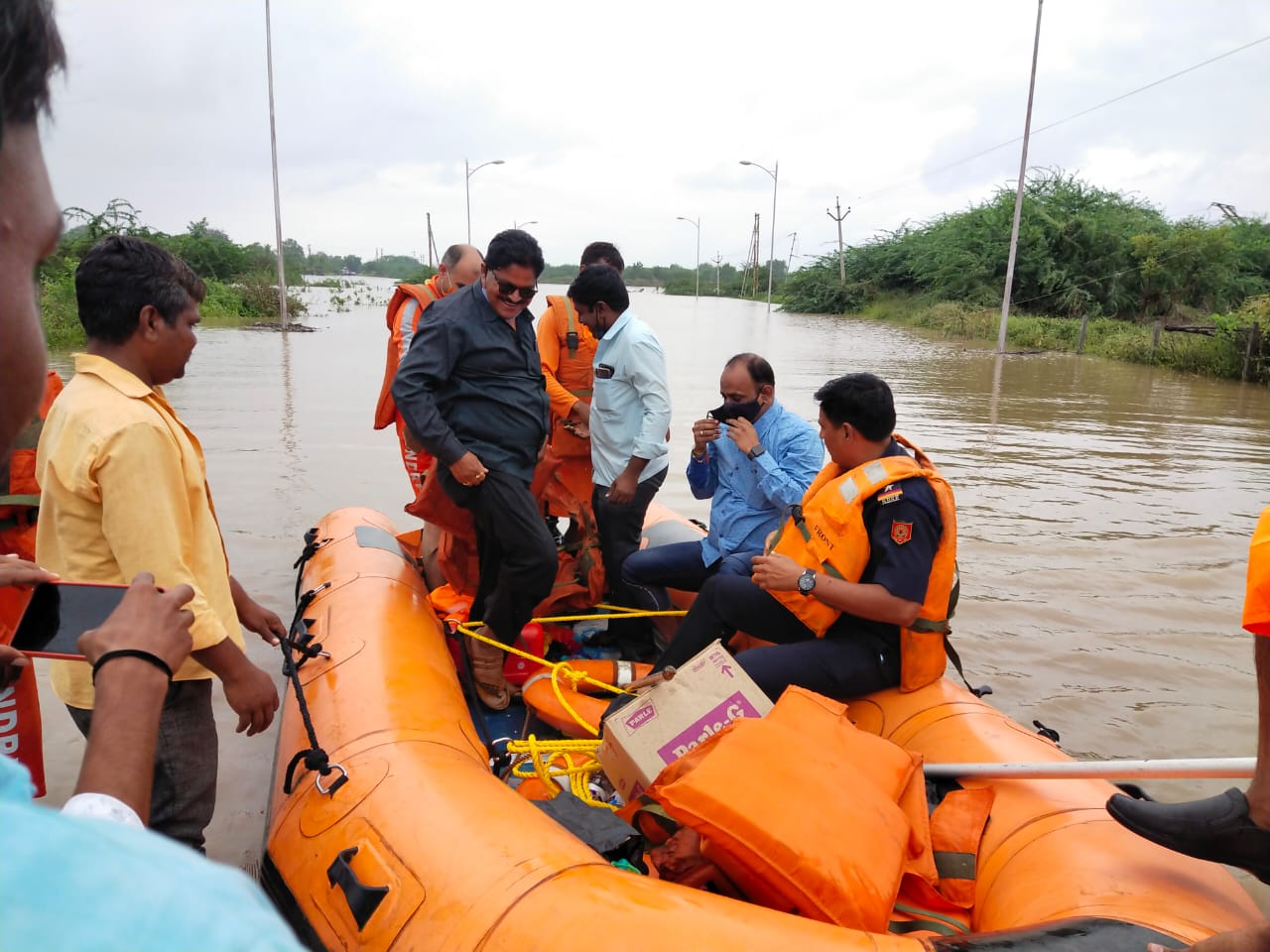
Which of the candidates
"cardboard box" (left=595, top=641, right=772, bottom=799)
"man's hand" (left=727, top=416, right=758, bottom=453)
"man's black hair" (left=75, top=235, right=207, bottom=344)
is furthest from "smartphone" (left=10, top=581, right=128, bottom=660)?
"man's hand" (left=727, top=416, right=758, bottom=453)

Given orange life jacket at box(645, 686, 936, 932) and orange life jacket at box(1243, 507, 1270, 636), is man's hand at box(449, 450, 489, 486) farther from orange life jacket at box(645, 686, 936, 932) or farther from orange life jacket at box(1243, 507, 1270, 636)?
orange life jacket at box(1243, 507, 1270, 636)

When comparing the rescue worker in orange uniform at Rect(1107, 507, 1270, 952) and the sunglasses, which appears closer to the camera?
the rescue worker in orange uniform at Rect(1107, 507, 1270, 952)

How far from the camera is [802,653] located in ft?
9.20

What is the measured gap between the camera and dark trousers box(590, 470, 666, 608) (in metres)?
3.97

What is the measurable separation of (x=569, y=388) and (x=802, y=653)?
2.13m

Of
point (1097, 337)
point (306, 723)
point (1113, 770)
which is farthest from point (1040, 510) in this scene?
point (1097, 337)

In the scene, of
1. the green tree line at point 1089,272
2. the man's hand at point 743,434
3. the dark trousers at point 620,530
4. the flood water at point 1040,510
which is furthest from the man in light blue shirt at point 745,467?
the green tree line at point 1089,272

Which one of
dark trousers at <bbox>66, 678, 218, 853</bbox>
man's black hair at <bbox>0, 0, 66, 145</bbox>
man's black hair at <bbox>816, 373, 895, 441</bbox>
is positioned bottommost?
Result: dark trousers at <bbox>66, 678, 218, 853</bbox>

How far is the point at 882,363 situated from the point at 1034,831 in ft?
57.3

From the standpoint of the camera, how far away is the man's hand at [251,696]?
73.2 inches

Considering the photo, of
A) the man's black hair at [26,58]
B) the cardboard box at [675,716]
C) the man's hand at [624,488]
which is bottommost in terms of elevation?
the cardboard box at [675,716]

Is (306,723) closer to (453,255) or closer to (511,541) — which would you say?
(511,541)

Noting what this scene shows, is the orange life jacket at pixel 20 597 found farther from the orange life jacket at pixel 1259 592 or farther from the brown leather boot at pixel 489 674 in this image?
the orange life jacket at pixel 1259 592

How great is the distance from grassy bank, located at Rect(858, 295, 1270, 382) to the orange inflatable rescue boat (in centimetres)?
1711
